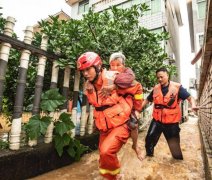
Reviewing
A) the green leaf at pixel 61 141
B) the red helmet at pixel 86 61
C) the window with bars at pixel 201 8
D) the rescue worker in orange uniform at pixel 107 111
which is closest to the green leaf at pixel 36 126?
the green leaf at pixel 61 141

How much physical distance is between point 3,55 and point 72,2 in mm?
23450

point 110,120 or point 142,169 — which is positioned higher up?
point 110,120

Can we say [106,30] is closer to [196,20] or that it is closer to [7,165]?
[7,165]

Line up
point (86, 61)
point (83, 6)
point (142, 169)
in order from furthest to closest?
point (83, 6) < point (142, 169) < point (86, 61)

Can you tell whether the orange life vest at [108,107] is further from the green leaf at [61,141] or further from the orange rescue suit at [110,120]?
the green leaf at [61,141]

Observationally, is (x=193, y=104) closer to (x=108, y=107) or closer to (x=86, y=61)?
(x=108, y=107)

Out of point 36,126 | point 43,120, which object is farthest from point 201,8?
point 36,126

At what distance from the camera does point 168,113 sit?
4676 millimetres

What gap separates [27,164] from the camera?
122 inches

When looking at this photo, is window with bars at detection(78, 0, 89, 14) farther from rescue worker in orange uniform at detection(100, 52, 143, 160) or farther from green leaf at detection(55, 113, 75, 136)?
rescue worker in orange uniform at detection(100, 52, 143, 160)

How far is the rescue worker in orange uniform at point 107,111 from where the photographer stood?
274 cm

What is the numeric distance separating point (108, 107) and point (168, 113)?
2.23 metres

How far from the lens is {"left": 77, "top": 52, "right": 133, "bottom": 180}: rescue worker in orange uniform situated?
108 inches

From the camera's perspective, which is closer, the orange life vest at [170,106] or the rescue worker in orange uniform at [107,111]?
the rescue worker in orange uniform at [107,111]
